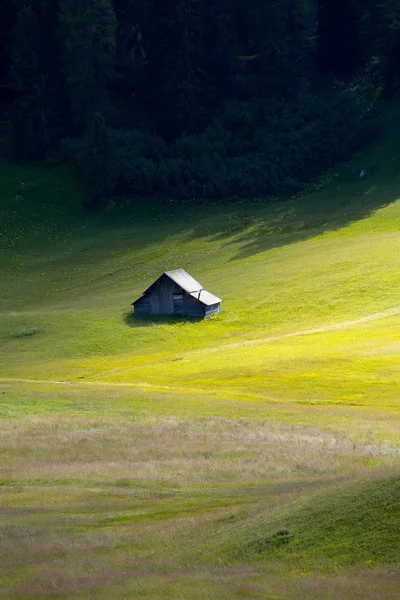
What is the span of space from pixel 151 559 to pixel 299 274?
70008 millimetres

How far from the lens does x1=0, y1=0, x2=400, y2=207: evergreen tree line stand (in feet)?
417

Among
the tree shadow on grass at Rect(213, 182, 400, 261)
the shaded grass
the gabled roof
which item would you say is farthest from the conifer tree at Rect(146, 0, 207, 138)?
the shaded grass

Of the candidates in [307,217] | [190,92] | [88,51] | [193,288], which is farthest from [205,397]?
[88,51]

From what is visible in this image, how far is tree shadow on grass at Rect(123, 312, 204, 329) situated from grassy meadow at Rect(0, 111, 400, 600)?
31cm

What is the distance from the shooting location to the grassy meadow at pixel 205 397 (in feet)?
87.3

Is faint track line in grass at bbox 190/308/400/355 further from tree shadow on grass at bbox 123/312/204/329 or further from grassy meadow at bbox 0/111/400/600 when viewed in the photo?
tree shadow on grass at bbox 123/312/204/329

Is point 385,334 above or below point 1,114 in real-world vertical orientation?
below

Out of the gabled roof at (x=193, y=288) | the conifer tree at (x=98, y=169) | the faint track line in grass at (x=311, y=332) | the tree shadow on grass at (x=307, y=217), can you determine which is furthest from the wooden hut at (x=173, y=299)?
the conifer tree at (x=98, y=169)

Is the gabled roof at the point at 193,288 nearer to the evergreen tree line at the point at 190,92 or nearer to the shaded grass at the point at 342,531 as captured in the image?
the evergreen tree line at the point at 190,92

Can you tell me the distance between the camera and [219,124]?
132625mm

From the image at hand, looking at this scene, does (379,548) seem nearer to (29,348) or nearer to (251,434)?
(251,434)

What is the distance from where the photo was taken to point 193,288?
89250 mm

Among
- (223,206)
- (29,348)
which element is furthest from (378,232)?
(29,348)

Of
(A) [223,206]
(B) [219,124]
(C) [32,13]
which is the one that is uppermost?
(C) [32,13]
